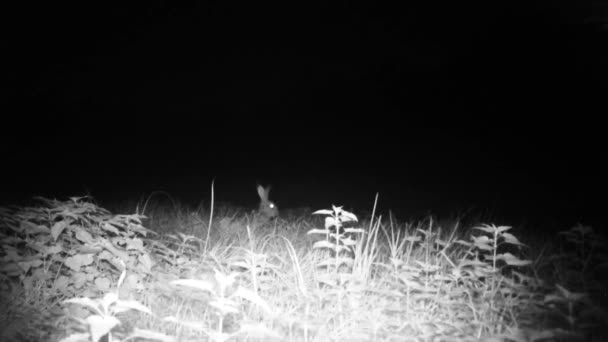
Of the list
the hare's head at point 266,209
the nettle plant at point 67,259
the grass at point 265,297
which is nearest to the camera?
the grass at point 265,297

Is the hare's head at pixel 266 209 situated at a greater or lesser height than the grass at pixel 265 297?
greater

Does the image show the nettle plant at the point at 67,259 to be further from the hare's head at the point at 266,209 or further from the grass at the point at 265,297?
the hare's head at the point at 266,209

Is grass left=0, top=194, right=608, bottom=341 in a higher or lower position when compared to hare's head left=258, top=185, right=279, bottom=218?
lower

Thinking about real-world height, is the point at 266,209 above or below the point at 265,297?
above

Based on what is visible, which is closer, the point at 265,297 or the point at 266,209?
the point at 265,297

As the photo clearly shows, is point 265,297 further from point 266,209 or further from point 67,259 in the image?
point 266,209

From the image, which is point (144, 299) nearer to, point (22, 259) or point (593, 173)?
point (22, 259)

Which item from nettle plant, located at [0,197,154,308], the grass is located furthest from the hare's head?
nettle plant, located at [0,197,154,308]

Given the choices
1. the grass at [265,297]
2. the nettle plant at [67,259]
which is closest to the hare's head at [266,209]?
the grass at [265,297]

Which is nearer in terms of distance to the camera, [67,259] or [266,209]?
[67,259]

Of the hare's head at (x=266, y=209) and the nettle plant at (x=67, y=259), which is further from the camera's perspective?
the hare's head at (x=266, y=209)

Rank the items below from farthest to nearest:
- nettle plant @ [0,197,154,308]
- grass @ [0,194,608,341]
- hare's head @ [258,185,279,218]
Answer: hare's head @ [258,185,279,218], nettle plant @ [0,197,154,308], grass @ [0,194,608,341]

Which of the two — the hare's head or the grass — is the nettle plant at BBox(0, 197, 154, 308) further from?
the hare's head

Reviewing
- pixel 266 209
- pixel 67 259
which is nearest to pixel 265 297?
pixel 67 259
